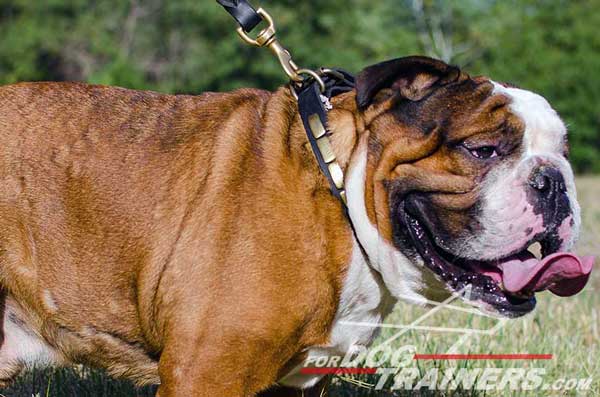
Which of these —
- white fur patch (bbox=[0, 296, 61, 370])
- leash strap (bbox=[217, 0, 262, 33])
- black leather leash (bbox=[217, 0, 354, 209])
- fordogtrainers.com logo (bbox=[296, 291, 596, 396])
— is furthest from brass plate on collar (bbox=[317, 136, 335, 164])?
white fur patch (bbox=[0, 296, 61, 370])

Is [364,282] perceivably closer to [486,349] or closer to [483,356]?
[483,356]

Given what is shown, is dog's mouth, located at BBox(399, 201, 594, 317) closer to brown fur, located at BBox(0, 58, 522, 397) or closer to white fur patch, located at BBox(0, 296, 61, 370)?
brown fur, located at BBox(0, 58, 522, 397)

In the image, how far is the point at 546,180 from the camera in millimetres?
3100

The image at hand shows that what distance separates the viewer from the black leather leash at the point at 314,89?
324 cm

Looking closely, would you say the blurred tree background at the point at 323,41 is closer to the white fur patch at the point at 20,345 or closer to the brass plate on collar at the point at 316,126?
the white fur patch at the point at 20,345

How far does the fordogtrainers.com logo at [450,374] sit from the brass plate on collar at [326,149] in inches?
60.4

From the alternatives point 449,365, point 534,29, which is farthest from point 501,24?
point 449,365

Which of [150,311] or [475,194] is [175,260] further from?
[475,194]

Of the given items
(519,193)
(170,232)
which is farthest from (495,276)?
(170,232)

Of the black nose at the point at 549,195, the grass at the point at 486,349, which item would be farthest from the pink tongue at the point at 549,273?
the grass at the point at 486,349

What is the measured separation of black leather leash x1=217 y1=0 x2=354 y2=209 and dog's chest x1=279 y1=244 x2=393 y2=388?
0.32 meters

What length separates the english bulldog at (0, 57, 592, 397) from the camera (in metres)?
3.10

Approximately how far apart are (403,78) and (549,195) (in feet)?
2.32

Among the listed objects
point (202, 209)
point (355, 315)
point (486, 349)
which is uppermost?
point (202, 209)
